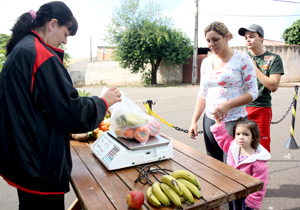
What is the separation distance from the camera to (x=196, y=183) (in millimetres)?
1466

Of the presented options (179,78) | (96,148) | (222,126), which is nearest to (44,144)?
(96,148)

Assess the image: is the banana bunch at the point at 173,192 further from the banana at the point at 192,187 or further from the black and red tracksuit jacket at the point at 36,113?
the black and red tracksuit jacket at the point at 36,113

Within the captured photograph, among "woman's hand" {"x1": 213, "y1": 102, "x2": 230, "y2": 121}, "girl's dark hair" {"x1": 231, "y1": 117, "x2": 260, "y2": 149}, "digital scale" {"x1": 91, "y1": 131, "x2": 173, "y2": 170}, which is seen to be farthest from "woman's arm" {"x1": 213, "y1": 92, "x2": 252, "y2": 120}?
"digital scale" {"x1": 91, "y1": 131, "x2": 173, "y2": 170}

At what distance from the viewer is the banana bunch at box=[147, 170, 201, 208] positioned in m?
1.30

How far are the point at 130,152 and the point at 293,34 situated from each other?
81.4 feet

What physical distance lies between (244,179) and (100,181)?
98 centimetres

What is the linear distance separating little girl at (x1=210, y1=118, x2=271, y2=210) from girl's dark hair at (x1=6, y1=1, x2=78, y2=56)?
1.53m

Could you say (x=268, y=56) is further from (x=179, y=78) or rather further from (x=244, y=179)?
(x=179, y=78)

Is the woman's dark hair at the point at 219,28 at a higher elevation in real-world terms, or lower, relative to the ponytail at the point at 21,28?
higher

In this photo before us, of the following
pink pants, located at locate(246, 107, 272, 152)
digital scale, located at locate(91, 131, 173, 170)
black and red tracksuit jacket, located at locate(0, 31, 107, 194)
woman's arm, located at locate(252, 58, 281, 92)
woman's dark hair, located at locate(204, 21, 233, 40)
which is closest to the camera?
black and red tracksuit jacket, located at locate(0, 31, 107, 194)

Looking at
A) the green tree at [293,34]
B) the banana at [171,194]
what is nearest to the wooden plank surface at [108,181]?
the banana at [171,194]

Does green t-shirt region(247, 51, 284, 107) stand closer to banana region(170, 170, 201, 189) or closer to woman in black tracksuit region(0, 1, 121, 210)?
banana region(170, 170, 201, 189)

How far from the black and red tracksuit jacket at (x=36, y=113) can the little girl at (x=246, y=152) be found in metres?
1.40

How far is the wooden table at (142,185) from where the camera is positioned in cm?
137
